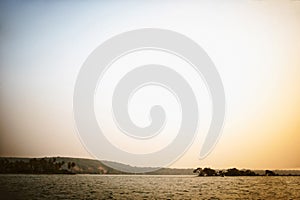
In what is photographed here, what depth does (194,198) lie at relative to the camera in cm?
1688

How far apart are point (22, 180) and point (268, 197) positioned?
14.5 meters

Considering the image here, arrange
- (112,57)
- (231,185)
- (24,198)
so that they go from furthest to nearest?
1. (231,185)
2. (24,198)
3. (112,57)

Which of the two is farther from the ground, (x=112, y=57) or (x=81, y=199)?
(x=112, y=57)

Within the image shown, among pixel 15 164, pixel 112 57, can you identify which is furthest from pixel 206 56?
pixel 15 164

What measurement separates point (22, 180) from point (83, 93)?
631 inches

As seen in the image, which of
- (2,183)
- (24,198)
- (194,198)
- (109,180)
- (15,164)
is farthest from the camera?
(109,180)

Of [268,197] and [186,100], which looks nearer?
[186,100]

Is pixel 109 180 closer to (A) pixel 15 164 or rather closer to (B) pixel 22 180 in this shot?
(B) pixel 22 180

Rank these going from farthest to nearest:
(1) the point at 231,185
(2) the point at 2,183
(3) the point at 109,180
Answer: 1. (3) the point at 109,180
2. (1) the point at 231,185
3. (2) the point at 2,183

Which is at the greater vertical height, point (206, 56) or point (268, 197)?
point (206, 56)

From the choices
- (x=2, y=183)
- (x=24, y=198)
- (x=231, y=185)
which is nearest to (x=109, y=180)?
(x=231, y=185)

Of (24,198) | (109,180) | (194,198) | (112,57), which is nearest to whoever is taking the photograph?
(112,57)

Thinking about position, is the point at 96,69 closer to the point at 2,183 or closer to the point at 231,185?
the point at 2,183

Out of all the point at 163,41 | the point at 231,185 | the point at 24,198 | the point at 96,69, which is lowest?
the point at 24,198
